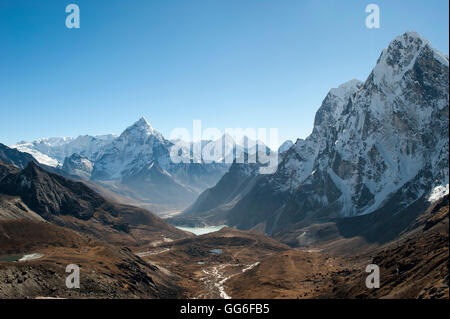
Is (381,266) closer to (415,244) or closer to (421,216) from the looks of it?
(415,244)

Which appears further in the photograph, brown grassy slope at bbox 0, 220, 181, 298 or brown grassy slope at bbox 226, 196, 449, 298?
brown grassy slope at bbox 0, 220, 181, 298
